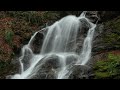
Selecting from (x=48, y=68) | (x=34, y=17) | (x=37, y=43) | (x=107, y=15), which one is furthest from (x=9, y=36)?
(x=107, y=15)

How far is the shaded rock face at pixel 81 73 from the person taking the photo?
11750mm

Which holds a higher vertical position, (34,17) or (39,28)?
(34,17)

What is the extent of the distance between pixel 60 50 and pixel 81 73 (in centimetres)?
419

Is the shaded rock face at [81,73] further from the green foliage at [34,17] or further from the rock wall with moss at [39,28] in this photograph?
the green foliage at [34,17]

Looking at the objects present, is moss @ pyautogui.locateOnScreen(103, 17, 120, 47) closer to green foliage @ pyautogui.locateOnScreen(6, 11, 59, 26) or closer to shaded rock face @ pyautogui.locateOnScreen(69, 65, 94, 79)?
shaded rock face @ pyautogui.locateOnScreen(69, 65, 94, 79)

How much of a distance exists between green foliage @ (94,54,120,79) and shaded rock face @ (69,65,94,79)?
10.2 inches

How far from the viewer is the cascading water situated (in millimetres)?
13570

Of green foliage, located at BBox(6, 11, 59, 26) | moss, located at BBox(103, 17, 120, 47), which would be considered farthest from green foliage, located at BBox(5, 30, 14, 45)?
moss, located at BBox(103, 17, 120, 47)

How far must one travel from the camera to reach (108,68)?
12.3 metres

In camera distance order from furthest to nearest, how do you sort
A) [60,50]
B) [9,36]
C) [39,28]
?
[39,28], [9,36], [60,50]

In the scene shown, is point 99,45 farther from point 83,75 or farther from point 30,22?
point 30,22

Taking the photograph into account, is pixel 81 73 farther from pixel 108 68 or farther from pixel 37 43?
pixel 37 43

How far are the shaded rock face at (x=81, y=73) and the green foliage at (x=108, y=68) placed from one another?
26 cm
